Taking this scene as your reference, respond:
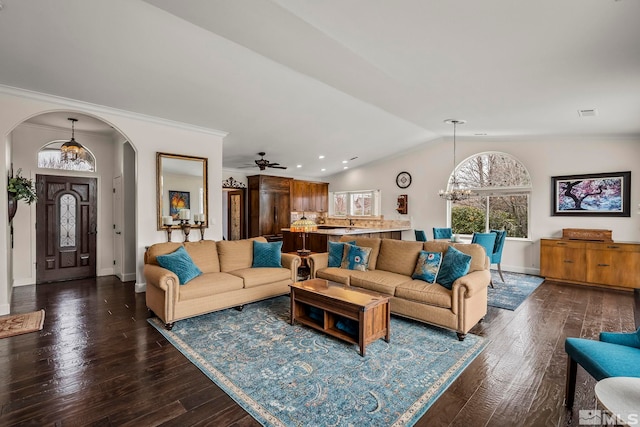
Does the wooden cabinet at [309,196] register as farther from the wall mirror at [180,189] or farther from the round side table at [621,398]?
the round side table at [621,398]

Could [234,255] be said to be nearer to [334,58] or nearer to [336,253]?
[336,253]

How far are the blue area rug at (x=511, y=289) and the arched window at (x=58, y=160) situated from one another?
24.9 ft

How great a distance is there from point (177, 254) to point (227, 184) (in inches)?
195

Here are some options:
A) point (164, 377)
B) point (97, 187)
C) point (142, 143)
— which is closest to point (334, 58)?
point (164, 377)

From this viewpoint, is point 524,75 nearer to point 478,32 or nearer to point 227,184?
point 478,32

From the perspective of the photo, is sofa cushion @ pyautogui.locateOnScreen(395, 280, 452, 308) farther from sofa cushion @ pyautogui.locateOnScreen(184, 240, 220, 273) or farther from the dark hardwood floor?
sofa cushion @ pyautogui.locateOnScreen(184, 240, 220, 273)

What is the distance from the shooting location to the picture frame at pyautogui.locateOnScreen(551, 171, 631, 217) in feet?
18.7

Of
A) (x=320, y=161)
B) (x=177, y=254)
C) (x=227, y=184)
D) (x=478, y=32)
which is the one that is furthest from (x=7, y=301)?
(x=320, y=161)

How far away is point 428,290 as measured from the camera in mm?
3486

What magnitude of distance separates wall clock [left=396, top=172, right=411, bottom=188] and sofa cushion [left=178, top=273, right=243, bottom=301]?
6.04 m

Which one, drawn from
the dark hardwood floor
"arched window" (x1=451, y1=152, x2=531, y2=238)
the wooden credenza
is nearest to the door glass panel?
the dark hardwood floor

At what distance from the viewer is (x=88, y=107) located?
4.34 meters

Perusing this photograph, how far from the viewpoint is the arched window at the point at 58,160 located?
18.4 feet

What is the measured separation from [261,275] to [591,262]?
19.4ft
